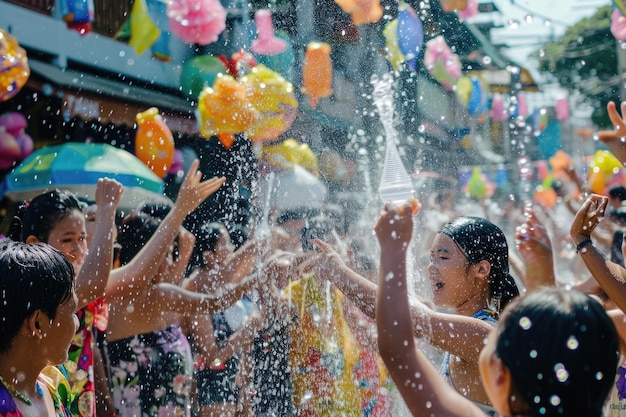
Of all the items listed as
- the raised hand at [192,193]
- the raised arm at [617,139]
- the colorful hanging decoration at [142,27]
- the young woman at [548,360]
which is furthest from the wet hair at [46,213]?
the colorful hanging decoration at [142,27]

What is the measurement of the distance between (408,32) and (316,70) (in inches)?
35.2

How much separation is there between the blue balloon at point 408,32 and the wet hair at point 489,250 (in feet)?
13.7

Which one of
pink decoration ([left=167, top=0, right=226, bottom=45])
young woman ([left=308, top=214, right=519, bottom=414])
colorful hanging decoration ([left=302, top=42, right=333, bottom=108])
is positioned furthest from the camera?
colorful hanging decoration ([left=302, top=42, right=333, bottom=108])

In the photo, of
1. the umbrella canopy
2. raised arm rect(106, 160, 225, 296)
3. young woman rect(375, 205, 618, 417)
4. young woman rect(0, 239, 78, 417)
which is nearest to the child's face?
raised arm rect(106, 160, 225, 296)

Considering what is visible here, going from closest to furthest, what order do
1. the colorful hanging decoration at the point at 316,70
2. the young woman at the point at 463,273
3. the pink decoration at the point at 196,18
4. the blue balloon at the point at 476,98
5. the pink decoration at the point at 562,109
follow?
the young woman at the point at 463,273 < the pink decoration at the point at 196,18 < the colorful hanging decoration at the point at 316,70 < the blue balloon at the point at 476,98 < the pink decoration at the point at 562,109

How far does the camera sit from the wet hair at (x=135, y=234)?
3.85m

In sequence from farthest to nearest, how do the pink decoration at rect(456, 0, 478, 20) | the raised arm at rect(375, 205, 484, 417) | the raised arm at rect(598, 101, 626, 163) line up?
the pink decoration at rect(456, 0, 478, 20) → the raised arm at rect(598, 101, 626, 163) → the raised arm at rect(375, 205, 484, 417)

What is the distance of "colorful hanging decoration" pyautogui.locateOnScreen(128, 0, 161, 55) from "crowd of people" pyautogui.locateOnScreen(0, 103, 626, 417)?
328 centimetres

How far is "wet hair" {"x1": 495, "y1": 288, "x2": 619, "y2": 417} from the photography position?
132 cm

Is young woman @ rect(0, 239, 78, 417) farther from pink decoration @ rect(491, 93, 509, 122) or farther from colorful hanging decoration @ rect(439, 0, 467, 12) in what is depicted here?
pink decoration @ rect(491, 93, 509, 122)

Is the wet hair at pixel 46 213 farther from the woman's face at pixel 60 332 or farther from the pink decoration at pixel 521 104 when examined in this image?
the pink decoration at pixel 521 104

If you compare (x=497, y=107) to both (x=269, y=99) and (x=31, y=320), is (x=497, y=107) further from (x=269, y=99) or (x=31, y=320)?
(x=31, y=320)

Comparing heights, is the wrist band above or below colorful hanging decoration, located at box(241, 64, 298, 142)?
above

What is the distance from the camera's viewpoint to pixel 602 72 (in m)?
21.5
